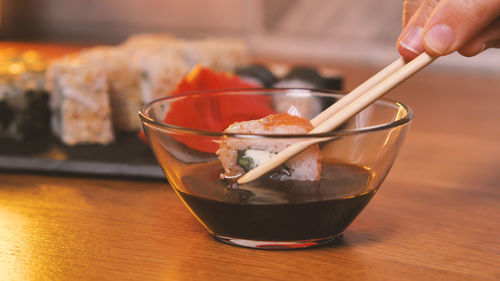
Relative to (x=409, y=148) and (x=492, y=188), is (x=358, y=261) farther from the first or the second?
(x=409, y=148)

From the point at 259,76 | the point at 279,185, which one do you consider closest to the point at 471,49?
the point at 279,185

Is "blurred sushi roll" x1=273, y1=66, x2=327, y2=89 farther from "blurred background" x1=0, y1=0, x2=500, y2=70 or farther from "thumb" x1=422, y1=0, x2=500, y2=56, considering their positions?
"blurred background" x1=0, y1=0, x2=500, y2=70

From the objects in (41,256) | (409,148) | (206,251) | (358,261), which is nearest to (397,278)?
(358,261)

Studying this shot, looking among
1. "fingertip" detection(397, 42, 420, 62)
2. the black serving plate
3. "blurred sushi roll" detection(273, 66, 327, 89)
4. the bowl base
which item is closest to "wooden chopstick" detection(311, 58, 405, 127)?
"fingertip" detection(397, 42, 420, 62)

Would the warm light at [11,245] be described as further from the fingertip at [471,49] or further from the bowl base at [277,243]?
the fingertip at [471,49]

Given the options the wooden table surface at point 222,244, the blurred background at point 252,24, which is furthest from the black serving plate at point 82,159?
the blurred background at point 252,24

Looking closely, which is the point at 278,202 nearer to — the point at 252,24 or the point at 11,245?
the point at 11,245
